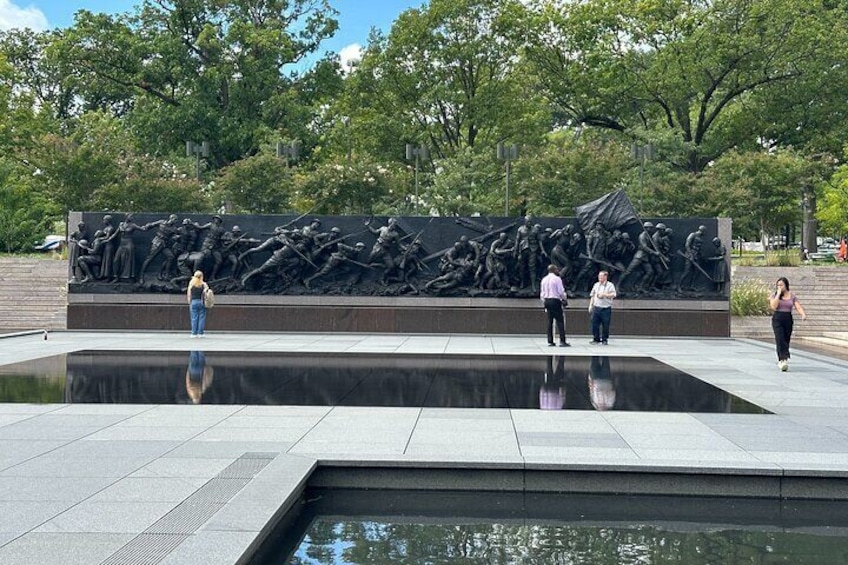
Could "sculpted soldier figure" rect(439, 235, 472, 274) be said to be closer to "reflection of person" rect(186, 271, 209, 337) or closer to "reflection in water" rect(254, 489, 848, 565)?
"reflection of person" rect(186, 271, 209, 337)

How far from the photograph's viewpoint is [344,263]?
22.1 meters

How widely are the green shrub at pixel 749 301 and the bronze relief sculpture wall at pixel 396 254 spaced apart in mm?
1799

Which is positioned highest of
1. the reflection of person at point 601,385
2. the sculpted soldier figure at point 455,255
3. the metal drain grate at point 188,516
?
the sculpted soldier figure at point 455,255

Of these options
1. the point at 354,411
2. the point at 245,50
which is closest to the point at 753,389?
the point at 354,411

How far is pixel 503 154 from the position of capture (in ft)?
100

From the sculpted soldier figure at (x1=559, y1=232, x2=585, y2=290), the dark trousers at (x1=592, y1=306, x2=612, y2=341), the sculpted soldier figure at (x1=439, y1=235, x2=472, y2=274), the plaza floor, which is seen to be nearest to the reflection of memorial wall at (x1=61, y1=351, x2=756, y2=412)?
the plaza floor

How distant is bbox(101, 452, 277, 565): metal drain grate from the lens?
482 cm

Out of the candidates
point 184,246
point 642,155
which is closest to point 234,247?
point 184,246

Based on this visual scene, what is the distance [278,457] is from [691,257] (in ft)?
55.8

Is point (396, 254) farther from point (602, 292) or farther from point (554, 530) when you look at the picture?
point (554, 530)

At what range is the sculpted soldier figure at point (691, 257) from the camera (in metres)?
21.5

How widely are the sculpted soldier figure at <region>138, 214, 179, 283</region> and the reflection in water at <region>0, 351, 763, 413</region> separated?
6258mm

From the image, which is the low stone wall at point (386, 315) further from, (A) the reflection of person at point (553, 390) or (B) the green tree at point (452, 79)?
(B) the green tree at point (452, 79)

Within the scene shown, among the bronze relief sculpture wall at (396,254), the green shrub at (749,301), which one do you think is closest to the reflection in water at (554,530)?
the bronze relief sculpture wall at (396,254)
